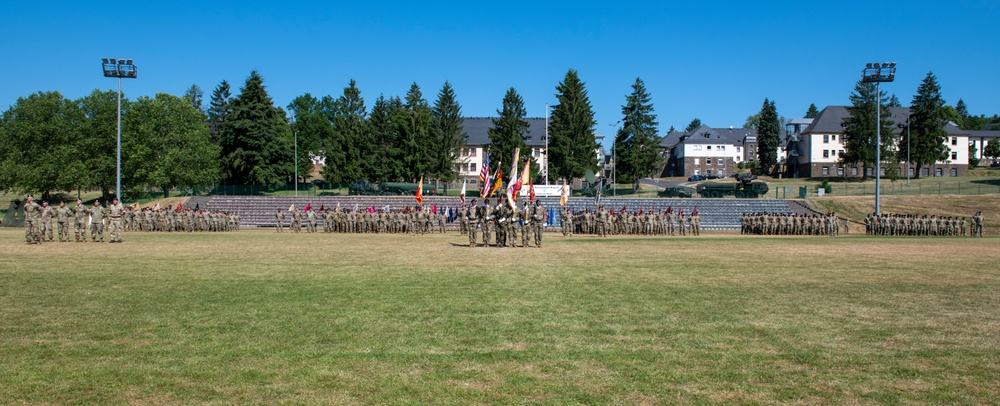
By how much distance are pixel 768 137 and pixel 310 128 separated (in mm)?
64241

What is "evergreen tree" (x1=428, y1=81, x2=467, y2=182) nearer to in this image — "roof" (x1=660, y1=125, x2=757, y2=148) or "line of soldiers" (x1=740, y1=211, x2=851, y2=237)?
"line of soldiers" (x1=740, y1=211, x2=851, y2=237)

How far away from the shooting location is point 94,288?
44.6ft

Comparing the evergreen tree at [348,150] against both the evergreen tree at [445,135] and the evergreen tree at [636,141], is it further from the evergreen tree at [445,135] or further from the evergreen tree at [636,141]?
the evergreen tree at [636,141]

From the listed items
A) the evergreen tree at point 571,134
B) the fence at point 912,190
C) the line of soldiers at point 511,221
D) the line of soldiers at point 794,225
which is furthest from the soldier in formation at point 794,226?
the evergreen tree at point 571,134

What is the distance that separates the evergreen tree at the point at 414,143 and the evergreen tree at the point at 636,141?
63.9ft

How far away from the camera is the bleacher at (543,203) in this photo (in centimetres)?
5153

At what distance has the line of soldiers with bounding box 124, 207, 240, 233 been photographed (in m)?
41.6

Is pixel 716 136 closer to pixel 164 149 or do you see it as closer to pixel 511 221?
pixel 164 149

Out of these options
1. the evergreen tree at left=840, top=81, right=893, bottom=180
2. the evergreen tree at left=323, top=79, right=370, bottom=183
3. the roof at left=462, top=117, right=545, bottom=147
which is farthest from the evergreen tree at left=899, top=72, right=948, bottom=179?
the evergreen tree at left=323, top=79, right=370, bottom=183

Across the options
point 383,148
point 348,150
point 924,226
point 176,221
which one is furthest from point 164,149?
point 924,226

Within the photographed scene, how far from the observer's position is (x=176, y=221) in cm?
4175

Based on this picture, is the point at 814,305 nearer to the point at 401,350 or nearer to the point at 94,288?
the point at 401,350

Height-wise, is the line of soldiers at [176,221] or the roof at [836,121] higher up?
the roof at [836,121]

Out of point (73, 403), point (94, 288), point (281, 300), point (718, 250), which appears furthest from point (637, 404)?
point (718, 250)
